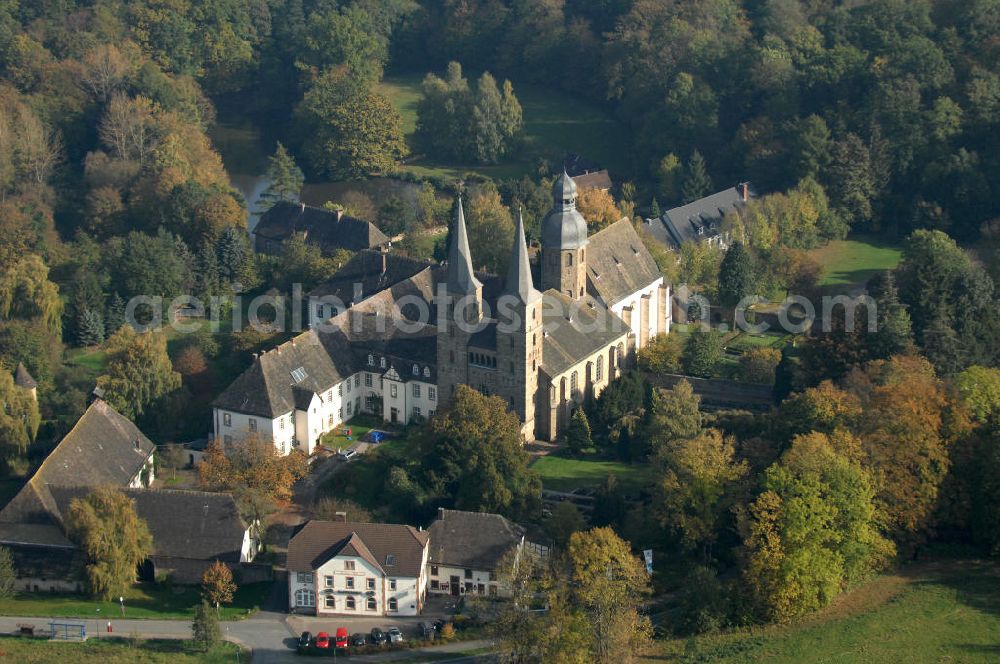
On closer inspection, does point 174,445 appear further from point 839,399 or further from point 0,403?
point 839,399

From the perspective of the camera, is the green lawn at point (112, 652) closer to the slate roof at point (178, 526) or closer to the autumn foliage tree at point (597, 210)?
the slate roof at point (178, 526)

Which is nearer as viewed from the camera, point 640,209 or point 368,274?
point 368,274

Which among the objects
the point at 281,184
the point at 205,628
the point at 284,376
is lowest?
A: the point at 205,628

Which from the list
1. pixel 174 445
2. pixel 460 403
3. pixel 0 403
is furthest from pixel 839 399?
pixel 0 403

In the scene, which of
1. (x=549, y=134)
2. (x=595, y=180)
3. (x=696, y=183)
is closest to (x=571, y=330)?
(x=696, y=183)

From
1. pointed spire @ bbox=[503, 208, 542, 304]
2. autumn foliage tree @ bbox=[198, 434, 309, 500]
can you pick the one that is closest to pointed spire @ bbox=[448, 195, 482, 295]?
pointed spire @ bbox=[503, 208, 542, 304]

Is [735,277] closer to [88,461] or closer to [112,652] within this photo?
[88,461]

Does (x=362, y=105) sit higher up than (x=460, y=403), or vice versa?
(x=362, y=105)
